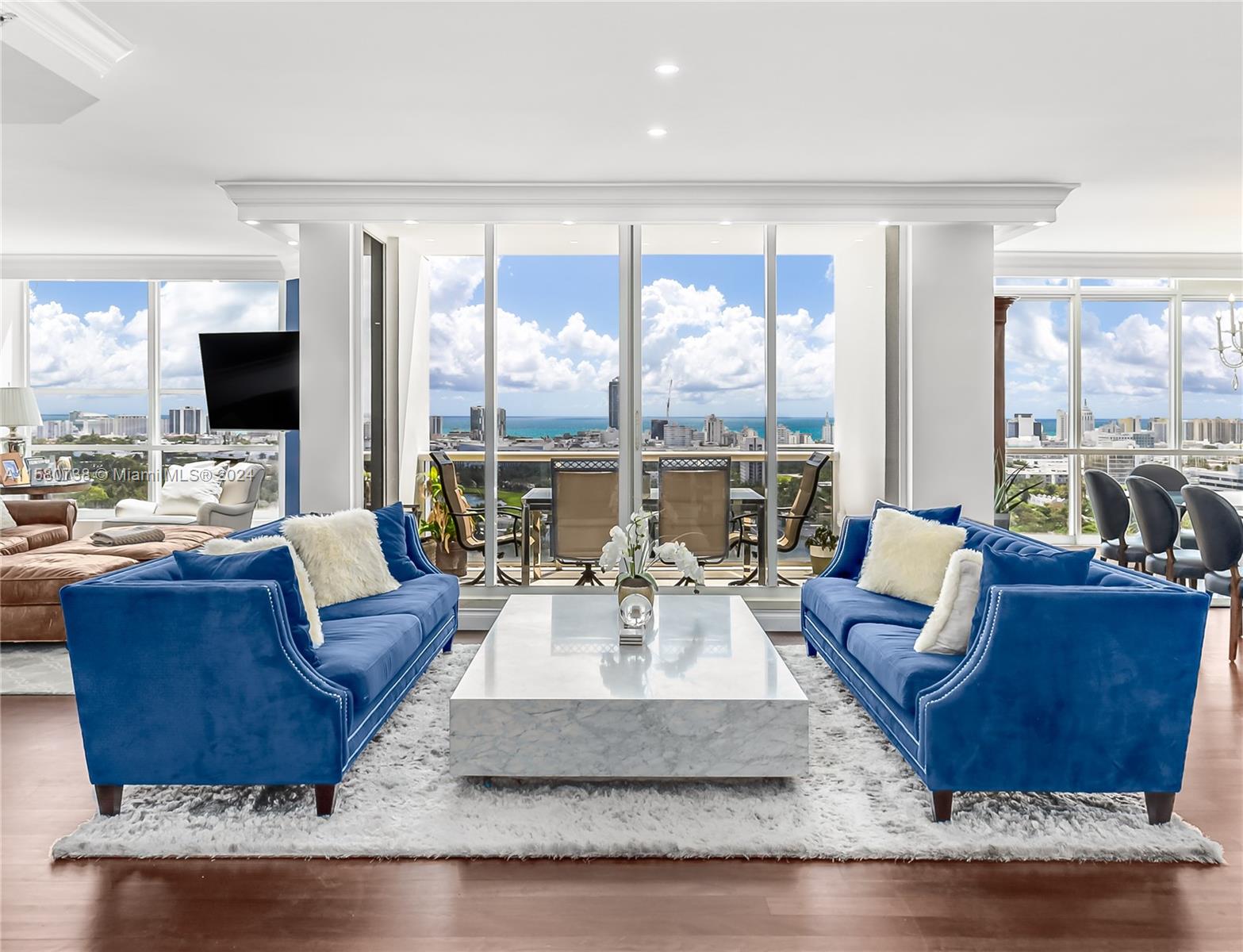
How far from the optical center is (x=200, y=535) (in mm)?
5977

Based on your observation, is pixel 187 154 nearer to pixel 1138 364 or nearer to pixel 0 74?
pixel 0 74

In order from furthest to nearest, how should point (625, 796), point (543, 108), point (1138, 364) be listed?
point (1138, 364) → point (543, 108) → point (625, 796)

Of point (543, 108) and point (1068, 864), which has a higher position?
point (543, 108)

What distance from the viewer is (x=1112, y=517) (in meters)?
5.91

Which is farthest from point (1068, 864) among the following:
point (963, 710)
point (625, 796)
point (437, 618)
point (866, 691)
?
point (437, 618)

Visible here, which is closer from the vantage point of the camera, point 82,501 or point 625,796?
point 625,796

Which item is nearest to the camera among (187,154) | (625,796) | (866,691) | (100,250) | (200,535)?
(625,796)

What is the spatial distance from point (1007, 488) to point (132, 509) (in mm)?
7472

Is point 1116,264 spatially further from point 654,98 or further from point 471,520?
Answer: point 471,520

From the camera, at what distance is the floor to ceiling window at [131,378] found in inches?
316

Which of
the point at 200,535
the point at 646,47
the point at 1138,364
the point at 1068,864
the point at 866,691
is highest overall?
the point at 646,47

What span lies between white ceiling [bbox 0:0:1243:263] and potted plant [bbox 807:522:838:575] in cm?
226

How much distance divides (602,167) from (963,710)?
3449 mm

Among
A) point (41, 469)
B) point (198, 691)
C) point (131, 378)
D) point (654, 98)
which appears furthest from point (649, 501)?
point (41, 469)
